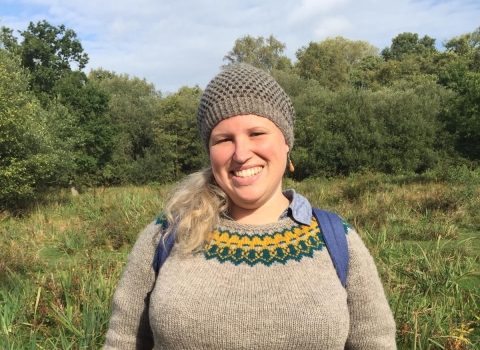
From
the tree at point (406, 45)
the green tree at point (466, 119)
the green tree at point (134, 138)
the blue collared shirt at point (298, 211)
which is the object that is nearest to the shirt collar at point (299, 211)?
the blue collared shirt at point (298, 211)

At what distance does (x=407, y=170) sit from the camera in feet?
77.1

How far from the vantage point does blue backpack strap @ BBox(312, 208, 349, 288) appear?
155 cm

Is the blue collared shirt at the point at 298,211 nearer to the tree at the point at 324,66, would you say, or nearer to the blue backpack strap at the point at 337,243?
the blue backpack strap at the point at 337,243

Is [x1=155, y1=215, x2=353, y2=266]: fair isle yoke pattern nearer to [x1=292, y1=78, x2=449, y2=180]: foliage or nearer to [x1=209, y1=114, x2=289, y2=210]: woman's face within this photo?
[x1=209, y1=114, x2=289, y2=210]: woman's face

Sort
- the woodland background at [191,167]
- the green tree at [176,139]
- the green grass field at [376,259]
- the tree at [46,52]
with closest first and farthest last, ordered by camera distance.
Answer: the green grass field at [376,259] → the woodland background at [191,167] → the tree at [46,52] → the green tree at [176,139]

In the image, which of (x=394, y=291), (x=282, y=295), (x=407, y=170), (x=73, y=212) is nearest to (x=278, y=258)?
(x=282, y=295)

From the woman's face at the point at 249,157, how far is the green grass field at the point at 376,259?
5.93ft

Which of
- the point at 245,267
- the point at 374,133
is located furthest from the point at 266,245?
the point at 374,133

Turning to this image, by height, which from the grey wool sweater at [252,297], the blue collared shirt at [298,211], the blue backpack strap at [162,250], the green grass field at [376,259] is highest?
the blue collared shirt at [298,211]

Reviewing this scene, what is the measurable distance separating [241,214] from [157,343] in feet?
1.80

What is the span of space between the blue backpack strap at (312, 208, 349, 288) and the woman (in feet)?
0.07

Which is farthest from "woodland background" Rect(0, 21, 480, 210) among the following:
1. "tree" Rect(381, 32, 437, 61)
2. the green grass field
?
"tree" Rect(381, 32, 437, 61)

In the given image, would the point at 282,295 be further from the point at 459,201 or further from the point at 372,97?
the point at 372,97

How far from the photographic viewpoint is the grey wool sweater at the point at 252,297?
1456 mm
